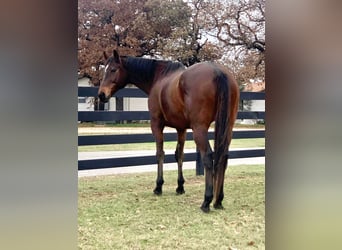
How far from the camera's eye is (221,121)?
1.75 metres

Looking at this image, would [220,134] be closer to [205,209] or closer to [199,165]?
[199,165]

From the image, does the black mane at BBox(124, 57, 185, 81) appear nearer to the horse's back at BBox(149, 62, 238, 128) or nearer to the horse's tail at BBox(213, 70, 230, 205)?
the horse's back at BBox(149, 62, 238, 128)

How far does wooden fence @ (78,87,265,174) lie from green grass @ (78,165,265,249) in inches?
2.4

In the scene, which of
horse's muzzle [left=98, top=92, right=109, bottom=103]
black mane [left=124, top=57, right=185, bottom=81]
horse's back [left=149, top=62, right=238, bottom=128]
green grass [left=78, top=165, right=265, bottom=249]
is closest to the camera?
green grass [left=78, top=165, right=265, bottom=249]

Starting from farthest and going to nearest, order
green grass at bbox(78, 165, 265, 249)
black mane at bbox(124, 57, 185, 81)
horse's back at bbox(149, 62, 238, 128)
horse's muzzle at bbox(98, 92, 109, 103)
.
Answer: horse's back at bbox(149, 62, 238, 128) < black mane at bbox(124, 57, 185, 81) < horse's muzzle at bbox(98, 92, 109, 103) < green grass at bbox(78, 165, 265, 249)

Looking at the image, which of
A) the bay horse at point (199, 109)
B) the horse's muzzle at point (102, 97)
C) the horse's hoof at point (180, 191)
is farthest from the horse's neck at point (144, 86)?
the horse's hoof at point (180, 191)

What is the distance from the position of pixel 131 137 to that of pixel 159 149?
150 mm

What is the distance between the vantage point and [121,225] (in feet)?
4.79

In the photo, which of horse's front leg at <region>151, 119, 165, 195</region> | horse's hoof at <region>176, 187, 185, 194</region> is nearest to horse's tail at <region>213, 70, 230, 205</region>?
horse's hoof at <region>176, 187, 185, 194</region>

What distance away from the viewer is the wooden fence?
1443 mm

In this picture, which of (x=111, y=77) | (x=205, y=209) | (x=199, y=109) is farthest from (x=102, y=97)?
(x=205, y=209)

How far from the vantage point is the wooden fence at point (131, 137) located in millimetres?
1443

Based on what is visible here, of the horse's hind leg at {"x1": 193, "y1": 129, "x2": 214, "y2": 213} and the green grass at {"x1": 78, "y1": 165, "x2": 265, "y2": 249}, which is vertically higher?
the horse's hind leg at {"x1": 193, "y1": 129, "x2": 214, "y2": 213}
